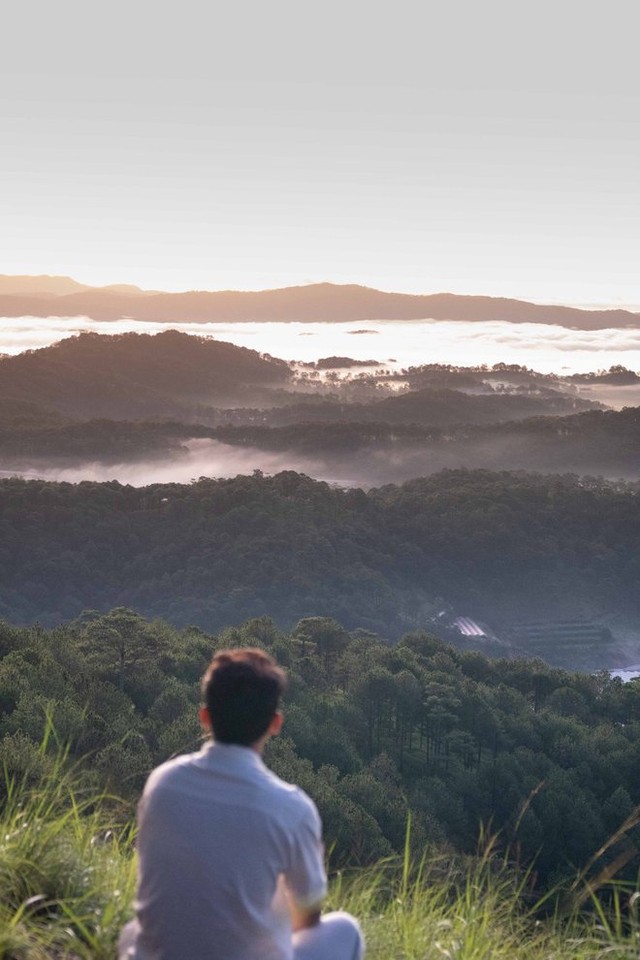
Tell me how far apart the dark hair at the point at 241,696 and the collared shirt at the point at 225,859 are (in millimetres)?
44

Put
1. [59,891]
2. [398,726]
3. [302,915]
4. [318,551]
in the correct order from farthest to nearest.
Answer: [318,551] < [398,726] < [59,891] < [302,915]

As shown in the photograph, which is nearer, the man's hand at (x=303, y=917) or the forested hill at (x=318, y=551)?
the man's hand at (x=303, y=917)

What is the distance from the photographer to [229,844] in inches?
93.4

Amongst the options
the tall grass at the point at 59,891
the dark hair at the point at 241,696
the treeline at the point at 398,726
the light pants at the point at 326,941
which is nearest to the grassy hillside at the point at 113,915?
the tall grass at the point at 59,891

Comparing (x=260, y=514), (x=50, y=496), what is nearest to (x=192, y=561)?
(x=260, y=514)

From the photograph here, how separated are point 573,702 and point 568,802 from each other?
11.6 meters

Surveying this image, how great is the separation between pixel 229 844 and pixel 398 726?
28.7m

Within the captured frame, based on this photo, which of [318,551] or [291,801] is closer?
[291,801]

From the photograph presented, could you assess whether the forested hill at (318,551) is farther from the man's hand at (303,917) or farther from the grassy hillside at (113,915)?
the man's hand at (303,917)

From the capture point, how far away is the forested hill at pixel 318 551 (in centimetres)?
9106

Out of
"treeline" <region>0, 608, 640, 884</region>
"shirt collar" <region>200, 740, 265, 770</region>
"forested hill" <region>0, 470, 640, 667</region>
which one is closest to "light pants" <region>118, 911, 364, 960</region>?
"shirt collar" <region>200, 740, 265, 770</region>

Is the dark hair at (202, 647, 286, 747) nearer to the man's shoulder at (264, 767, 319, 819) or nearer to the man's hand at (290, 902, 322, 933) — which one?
the man's shoulder at (264, 767, 319, 819)

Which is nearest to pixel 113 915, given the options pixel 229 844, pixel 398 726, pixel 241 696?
pixel 229 844

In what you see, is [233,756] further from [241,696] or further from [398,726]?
[398,726]
